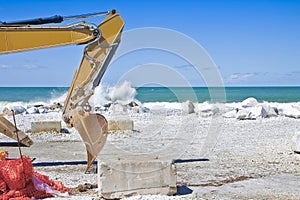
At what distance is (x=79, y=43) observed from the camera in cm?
945

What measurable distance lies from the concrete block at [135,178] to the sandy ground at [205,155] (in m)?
0.17

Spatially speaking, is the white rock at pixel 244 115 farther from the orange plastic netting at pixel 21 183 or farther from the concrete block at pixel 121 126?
the orange plastic netting at pixel 21 183

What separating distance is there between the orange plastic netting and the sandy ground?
52cm

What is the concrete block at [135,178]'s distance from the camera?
24.8ft

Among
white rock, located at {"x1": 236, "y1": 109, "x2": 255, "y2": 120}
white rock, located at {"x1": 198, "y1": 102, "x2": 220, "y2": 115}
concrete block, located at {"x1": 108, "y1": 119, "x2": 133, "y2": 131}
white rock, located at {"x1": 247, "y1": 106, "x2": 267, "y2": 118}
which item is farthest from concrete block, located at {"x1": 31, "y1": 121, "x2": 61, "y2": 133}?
white rock, located at {"x1": 198, "y1": 102, "x2": 220, "y2": 115}

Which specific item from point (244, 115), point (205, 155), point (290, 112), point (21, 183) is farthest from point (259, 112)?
point (21, 183)

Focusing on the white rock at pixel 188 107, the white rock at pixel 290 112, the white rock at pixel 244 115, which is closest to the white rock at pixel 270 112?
the white rock at pixel 290 112

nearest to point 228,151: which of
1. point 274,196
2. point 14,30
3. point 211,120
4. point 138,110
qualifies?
point 274,196

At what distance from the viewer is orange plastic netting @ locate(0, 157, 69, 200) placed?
7.55 m

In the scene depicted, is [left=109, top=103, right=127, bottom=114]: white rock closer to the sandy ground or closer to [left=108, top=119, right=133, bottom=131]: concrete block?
the sandy ground

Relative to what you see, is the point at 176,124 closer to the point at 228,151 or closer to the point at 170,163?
the point at 228,151

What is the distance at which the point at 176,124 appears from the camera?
67.8 ft

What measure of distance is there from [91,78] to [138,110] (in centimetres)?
1689

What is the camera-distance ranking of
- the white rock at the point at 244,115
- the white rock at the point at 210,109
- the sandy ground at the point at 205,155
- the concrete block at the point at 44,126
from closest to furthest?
the sandy ground at the point at 205,155
the concrete block at the point at 44,126
the white rock at the point at 244,115
the white rock at the point at 210,109
